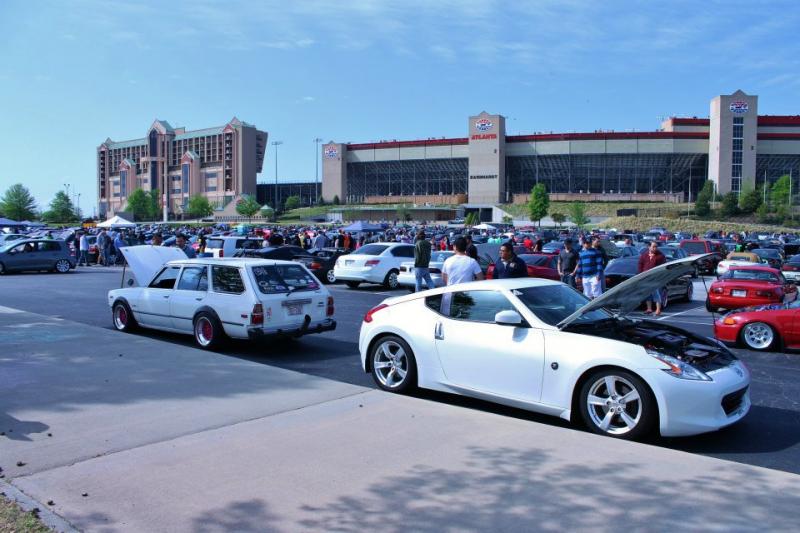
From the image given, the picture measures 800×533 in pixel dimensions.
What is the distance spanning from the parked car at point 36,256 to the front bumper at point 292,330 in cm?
1942

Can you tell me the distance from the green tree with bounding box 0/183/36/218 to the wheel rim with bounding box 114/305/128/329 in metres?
120

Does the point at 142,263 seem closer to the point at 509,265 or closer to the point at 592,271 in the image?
the point at 509,265

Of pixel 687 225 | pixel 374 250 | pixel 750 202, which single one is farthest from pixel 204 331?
pixel 750 202

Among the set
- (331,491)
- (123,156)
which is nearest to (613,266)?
(331,491)

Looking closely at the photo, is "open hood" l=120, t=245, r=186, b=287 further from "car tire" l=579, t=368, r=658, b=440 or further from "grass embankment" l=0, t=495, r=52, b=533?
"car tire" l=579, t=368, r=658, b=440

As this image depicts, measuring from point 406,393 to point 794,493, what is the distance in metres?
3.73

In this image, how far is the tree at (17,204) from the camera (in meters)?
115

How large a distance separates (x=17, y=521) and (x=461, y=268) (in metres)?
7.68

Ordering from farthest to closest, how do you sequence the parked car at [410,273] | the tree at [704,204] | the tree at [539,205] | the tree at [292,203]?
the tree at [292,203], the tree at [539,205], the tree at [704,204], the parked car at [410,273]

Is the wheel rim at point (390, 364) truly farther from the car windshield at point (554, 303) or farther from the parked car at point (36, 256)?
the parked car at point (36, 256)

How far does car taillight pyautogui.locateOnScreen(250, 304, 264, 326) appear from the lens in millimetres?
9016

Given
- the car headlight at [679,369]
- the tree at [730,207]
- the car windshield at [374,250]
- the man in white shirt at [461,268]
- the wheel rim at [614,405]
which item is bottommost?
the wheel rim at [614,405]

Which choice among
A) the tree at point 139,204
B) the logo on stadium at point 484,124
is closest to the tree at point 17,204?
the tree at point 139,204

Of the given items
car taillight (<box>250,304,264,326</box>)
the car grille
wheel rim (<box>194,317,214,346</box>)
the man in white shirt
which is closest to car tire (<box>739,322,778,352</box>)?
the man in white shirt
